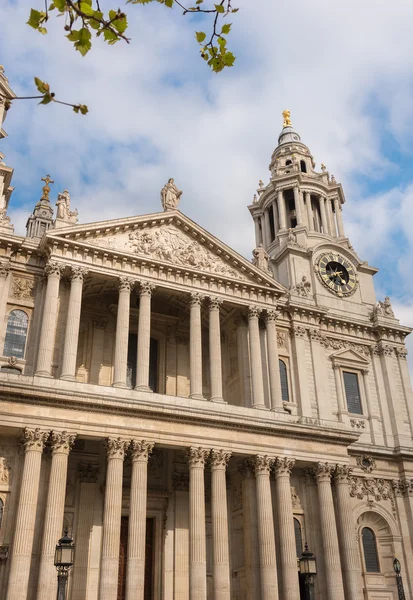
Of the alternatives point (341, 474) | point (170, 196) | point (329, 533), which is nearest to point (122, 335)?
point (170, 196)

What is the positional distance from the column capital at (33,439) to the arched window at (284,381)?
13955mm

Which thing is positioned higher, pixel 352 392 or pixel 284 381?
pixel 352 392

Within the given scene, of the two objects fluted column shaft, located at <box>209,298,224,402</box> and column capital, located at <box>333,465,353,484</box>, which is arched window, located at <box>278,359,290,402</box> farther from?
fluted column shaft, located at <box>209,298,224,402</box>

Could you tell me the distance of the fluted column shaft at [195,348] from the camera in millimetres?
29188

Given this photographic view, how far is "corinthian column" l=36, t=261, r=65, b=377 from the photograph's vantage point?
26.7 m

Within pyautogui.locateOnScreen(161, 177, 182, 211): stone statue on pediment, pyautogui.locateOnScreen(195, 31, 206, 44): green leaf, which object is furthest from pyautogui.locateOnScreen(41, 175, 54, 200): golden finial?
pyautogui.locateOnScreen(195, 31, 206, 44): green leaf

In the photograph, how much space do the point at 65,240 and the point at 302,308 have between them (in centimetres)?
1453

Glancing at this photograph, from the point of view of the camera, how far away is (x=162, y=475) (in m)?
30.8

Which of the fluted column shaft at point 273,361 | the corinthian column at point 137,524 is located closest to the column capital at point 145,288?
the fluted column shaft at point 273,361

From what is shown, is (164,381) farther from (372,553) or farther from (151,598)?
(372,553)

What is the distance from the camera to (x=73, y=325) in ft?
91.2

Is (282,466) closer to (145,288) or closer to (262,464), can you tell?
(262,464)

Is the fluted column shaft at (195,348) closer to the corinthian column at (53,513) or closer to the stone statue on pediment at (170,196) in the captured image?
the stone statue on pediment at (170,196)

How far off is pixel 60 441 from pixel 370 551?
1776cm
